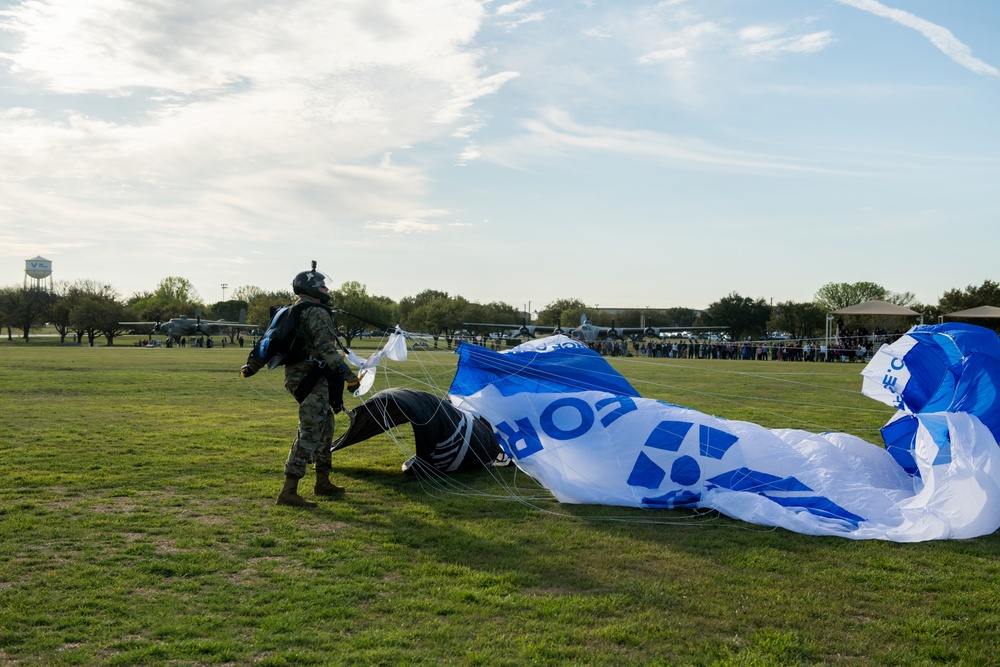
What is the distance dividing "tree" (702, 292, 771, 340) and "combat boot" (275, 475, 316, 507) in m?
85.6

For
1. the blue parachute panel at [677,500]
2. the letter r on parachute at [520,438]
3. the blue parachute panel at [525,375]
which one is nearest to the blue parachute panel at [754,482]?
the blue parachute panel at [677,500]

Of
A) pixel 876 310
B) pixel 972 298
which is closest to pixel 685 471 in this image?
pixel 876 310

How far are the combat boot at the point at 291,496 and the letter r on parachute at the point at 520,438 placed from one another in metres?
1.96

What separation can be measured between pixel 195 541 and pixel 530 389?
11.5 feet

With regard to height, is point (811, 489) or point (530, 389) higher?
point (530, 389)

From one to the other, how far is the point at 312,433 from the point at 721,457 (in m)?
3.84

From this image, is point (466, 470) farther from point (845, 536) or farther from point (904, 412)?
point (904, 412)

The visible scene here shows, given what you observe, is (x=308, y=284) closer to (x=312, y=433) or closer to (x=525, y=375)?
(x=312, y=433)

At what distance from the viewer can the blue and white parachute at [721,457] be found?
5988 mm

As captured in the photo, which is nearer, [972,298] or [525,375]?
[525,375]

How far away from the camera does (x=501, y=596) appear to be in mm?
4527

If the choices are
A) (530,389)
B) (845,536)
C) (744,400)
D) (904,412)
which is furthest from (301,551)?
(744,400)

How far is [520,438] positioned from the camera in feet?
24.2

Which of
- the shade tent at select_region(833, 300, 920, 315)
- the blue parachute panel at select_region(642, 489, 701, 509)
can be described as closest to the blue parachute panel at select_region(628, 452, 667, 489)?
the blue parachute panel at select_region(642, 489, 701, 509)
